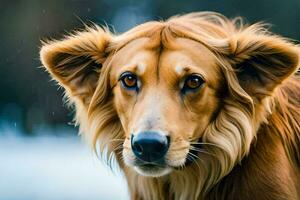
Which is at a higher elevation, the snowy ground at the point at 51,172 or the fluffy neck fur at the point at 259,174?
the fluffy neck fur at the point at 259,174

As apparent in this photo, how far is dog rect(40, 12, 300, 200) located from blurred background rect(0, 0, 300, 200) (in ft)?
17.7

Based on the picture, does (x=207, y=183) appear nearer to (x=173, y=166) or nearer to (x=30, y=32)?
(x=173, y=166)

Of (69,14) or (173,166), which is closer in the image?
(173,166)

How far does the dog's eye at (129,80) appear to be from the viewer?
616 centimetres

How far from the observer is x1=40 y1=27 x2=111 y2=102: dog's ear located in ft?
21.3

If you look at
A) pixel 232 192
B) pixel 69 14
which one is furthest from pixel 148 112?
pixel 69 14

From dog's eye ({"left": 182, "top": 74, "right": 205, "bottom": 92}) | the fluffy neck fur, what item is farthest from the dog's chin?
dog's eye ({"left": 182, "top": 74, "right": 205, "bottom": 92})

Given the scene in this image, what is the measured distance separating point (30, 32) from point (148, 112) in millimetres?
10819

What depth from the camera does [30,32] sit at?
1662 centimetres

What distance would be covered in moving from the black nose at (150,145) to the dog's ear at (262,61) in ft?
2.09

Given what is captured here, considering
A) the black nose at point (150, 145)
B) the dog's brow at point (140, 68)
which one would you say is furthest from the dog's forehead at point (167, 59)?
the black nose at point (150, 145)

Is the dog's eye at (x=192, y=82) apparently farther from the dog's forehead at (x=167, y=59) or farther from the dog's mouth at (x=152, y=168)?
the dog's mouth at (x=152, y=168)

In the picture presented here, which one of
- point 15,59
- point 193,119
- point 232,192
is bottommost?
point 15,59

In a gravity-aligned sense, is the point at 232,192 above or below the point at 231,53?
below
